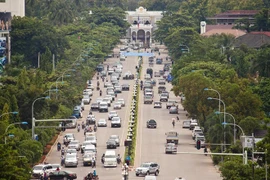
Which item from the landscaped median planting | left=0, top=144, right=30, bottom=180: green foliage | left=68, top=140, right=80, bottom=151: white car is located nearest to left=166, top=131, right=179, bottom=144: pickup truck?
the landscaped median planting

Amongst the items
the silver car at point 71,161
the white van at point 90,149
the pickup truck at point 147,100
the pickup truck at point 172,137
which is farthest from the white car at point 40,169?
the pickup truck at point 147,100

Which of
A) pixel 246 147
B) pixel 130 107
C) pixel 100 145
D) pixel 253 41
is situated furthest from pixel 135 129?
pixel 253 41

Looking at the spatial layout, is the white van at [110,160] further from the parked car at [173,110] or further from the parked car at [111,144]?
the parked car at [173,110]

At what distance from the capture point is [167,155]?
105 metres

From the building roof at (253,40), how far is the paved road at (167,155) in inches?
1698

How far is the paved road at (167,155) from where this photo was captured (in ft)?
308

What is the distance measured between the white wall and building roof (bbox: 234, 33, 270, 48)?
31.4 m

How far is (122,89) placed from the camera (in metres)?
158

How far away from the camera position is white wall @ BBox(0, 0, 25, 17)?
170025mm

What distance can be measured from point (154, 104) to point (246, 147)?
53837 millimetres

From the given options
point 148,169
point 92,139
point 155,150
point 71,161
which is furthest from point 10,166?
point 92,139

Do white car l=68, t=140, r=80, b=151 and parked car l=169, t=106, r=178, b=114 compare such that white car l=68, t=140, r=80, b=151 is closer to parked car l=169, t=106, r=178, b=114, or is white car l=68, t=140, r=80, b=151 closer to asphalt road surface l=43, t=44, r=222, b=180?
asphalt road surface l=43, t=44, r=222, b=180

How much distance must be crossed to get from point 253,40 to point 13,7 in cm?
3444

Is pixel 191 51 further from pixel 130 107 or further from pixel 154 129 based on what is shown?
pixel 154 129
